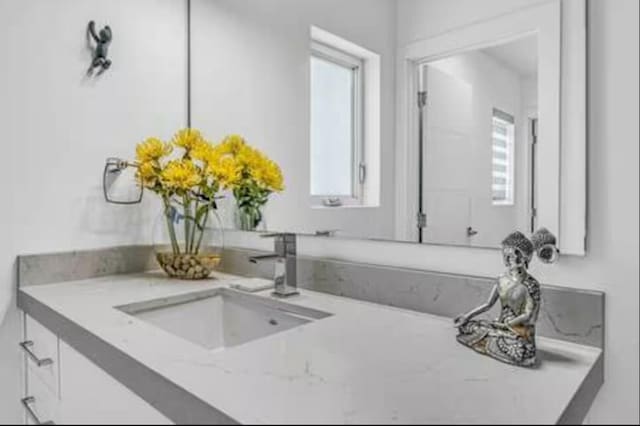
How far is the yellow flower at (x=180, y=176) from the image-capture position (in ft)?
4.44

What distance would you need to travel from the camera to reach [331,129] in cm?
130

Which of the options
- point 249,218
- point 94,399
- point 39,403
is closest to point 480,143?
point 249,218

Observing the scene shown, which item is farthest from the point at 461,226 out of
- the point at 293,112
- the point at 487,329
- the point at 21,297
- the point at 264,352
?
the point at 21,297

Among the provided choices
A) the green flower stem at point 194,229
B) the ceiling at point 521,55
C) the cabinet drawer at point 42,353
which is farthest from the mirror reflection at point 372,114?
the cabinet drawer at point 42,353

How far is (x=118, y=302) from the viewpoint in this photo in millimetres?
1104

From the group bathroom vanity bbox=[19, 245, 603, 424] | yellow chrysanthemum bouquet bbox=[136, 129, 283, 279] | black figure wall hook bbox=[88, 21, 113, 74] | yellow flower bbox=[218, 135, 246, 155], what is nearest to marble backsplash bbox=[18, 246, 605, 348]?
bathroom vanity bbox=[19, 245, 603, 424]

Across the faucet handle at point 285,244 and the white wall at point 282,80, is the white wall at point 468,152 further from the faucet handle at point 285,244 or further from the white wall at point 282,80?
the faucet handle at point 285,244

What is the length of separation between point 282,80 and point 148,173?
521 mm

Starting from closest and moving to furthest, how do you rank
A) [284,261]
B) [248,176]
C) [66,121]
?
1. [284,261]
2. [66,121]
3. [248,176]

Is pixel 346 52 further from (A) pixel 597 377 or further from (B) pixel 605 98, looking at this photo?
(A) pixel 597 377

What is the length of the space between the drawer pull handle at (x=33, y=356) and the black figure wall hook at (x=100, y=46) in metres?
0.82

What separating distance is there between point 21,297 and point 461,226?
119 centimetres

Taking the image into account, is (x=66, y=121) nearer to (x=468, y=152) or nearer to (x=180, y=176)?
(x=180, y=176)

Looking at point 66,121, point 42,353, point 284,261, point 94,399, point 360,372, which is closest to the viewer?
point 360,372
